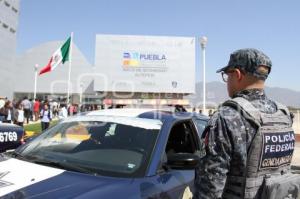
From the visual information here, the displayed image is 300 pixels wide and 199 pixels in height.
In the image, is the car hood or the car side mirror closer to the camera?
the car hood

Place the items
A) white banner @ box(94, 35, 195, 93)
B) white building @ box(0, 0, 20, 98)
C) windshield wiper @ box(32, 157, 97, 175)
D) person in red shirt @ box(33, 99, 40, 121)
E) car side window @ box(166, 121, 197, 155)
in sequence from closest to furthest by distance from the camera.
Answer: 1. windshield wiper @ box(32, 157, 97, 175)
2. car side window @ box(166, 121, 197, 155)
3. person in red shirt @ box(33, 99, 40, 121)
4. white building @ box(0, 0, 20, 98)
5. white banner @ box(94, 35, 195, 93)

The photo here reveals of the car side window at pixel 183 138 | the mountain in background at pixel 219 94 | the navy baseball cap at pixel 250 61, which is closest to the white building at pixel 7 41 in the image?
the mountain in background at pixel 219 94

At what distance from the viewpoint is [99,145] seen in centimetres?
389

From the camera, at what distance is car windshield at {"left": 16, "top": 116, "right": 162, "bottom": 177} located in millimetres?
3418

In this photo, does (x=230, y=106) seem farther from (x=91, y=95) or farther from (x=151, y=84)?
(x=91, y=95)

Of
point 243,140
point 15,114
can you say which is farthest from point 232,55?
point 15,114

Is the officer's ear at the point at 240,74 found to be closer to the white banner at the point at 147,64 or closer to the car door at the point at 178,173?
the car door at the point at 178,173

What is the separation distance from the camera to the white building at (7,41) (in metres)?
33.0

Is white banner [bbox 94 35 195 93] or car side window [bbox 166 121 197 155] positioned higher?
white banner [bbox 94 35 195 93]

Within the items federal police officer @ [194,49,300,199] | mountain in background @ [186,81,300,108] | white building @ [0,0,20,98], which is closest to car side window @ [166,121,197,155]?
mountain in background @ [186,81,300,108]

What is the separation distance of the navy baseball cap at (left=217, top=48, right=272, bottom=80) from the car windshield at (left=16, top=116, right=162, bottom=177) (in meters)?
1.21

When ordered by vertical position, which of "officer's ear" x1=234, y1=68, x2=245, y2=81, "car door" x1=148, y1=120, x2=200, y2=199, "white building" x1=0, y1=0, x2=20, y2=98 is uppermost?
"white building" x1=0, y1=0, x2=20, y2=98

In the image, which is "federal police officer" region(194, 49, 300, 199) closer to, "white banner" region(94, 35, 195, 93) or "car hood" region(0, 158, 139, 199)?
"car hood" region(0, 158, 139, 199)

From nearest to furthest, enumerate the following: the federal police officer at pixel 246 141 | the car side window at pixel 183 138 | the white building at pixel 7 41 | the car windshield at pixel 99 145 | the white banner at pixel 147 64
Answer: the federal police officer at pixel 246 141, the car windshield at pixel 99 145, the car side window at pixel 183 138, the white building at pixel 7 41, the white banner at pixel 147 64
